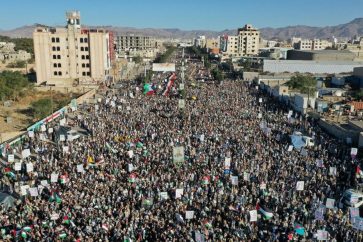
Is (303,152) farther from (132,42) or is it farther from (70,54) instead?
(132,42)

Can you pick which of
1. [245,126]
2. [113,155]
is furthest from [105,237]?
[245,126]

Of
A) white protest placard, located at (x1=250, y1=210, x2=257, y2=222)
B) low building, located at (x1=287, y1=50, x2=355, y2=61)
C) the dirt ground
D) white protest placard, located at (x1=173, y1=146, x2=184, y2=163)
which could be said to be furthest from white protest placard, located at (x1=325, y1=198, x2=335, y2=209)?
low building, located at (x1=287, y1=50, x2=355, y2=61)

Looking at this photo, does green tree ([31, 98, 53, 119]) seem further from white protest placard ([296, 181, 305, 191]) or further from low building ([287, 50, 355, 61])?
low building ([287, 50, 355, 61])

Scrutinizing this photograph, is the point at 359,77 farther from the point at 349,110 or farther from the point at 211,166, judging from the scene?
the point at 211,166

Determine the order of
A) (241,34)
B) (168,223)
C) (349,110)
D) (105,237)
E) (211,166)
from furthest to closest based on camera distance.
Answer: (241,34), (349,110), (211,166), (168,223), (105,237)

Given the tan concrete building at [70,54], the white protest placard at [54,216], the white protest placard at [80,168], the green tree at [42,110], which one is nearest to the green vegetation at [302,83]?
the tan concrete building at [70,54]

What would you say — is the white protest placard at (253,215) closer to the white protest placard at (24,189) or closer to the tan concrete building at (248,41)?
the white protest placard at (24,189)

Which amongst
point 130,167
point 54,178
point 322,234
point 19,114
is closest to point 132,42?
point 19,114
